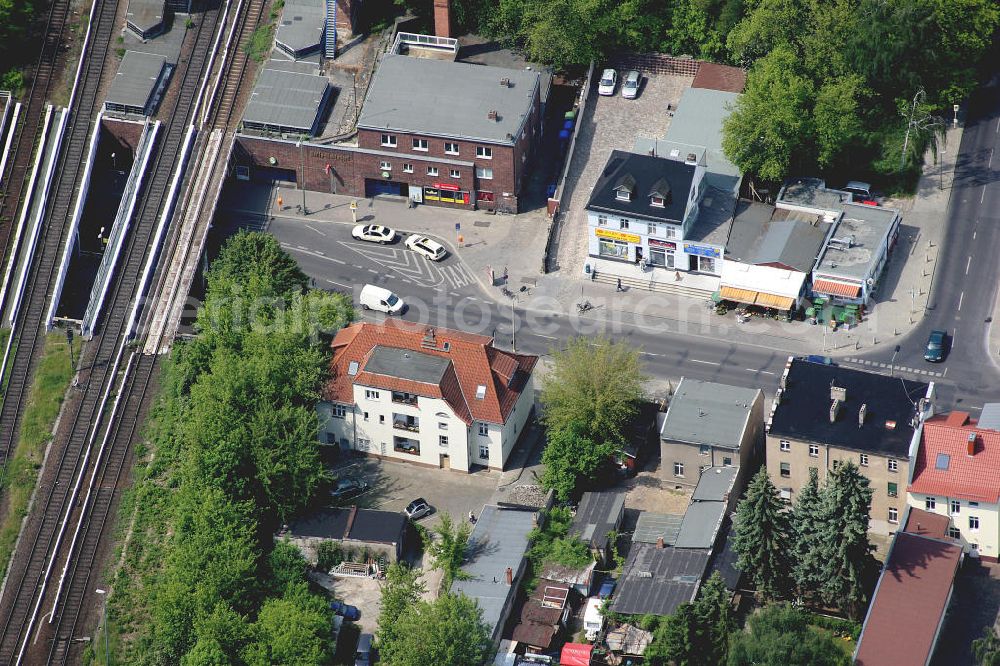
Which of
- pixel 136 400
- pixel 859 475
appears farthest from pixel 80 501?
pixel 859 475

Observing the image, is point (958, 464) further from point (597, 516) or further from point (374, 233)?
point (374, 233)

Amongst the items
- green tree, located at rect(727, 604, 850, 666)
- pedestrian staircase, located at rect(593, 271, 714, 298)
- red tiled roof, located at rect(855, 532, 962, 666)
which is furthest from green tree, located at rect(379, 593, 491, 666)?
pedestrian staircase, located at rect(593, 271, 714, 298)

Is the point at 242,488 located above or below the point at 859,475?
below

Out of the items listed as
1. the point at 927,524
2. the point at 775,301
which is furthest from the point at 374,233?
the point at 927,524

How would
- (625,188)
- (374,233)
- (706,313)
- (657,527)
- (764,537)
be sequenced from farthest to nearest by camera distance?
(374,233)
(625,188)
(706,313)
(657,527)
(764,537)

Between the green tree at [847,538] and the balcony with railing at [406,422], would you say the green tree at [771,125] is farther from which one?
the green tree at [847,538]

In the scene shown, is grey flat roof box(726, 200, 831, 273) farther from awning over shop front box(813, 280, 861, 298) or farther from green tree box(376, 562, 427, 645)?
green tree box(376, 562, 427, 645)

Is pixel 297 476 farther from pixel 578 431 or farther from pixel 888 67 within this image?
pixel 888 67
